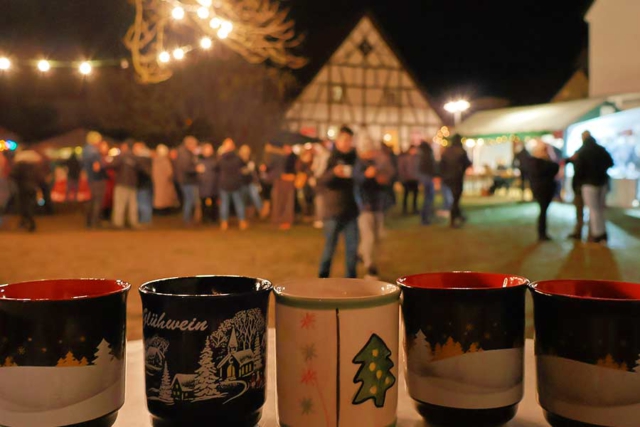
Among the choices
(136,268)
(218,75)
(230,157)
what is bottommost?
(136,268)

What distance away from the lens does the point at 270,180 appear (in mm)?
11242

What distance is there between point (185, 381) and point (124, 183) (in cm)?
999

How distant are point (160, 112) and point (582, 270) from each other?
47.2 feet

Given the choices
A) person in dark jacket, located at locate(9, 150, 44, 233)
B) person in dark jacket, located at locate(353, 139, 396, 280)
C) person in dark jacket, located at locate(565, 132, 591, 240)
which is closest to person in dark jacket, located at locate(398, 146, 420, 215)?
person in dark jacket, located at locate(565, 132, 591, 240)

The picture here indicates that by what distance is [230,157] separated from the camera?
10055 mm

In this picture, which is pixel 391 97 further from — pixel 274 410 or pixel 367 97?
pixel 274 410

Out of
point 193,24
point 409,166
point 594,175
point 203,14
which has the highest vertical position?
point 193,24

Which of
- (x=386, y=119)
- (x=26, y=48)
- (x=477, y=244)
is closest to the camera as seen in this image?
(x=477, y=244)

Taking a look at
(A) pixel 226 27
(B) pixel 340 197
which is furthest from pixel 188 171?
(B) pixel 340 197

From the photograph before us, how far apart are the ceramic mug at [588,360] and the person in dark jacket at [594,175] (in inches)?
308

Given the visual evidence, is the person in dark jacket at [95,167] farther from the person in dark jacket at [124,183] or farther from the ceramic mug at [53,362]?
the ceramic mug at [53,362]

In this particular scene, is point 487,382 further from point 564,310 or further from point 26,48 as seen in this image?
point 26,48

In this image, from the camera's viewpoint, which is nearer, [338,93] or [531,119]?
[531,119]

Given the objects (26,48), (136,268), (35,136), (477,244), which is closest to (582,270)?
(477,244)
